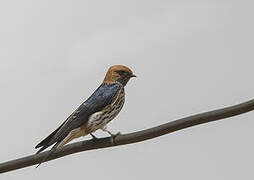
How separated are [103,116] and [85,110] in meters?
0.25

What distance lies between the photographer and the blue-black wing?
169 inches

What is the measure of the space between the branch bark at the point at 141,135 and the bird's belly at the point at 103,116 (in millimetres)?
994

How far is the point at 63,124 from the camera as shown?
14.9 ft

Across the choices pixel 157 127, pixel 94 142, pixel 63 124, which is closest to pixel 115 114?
pixel 63 124

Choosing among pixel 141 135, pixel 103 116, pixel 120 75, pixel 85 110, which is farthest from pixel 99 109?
pixel 141 135

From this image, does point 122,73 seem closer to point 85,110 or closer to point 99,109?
point 99,109

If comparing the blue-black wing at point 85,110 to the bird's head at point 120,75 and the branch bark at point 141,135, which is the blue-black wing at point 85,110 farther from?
the branch bark at point 141,135

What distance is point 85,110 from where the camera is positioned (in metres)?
4.72

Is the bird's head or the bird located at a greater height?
the bird's head

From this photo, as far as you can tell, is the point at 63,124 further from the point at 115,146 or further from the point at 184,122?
the point at 184,122

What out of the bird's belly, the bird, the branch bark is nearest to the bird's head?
the bird

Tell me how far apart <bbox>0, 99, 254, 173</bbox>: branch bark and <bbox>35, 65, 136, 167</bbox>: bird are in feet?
2.39

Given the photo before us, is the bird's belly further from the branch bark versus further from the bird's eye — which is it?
the branch bark

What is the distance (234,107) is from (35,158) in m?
1.31
